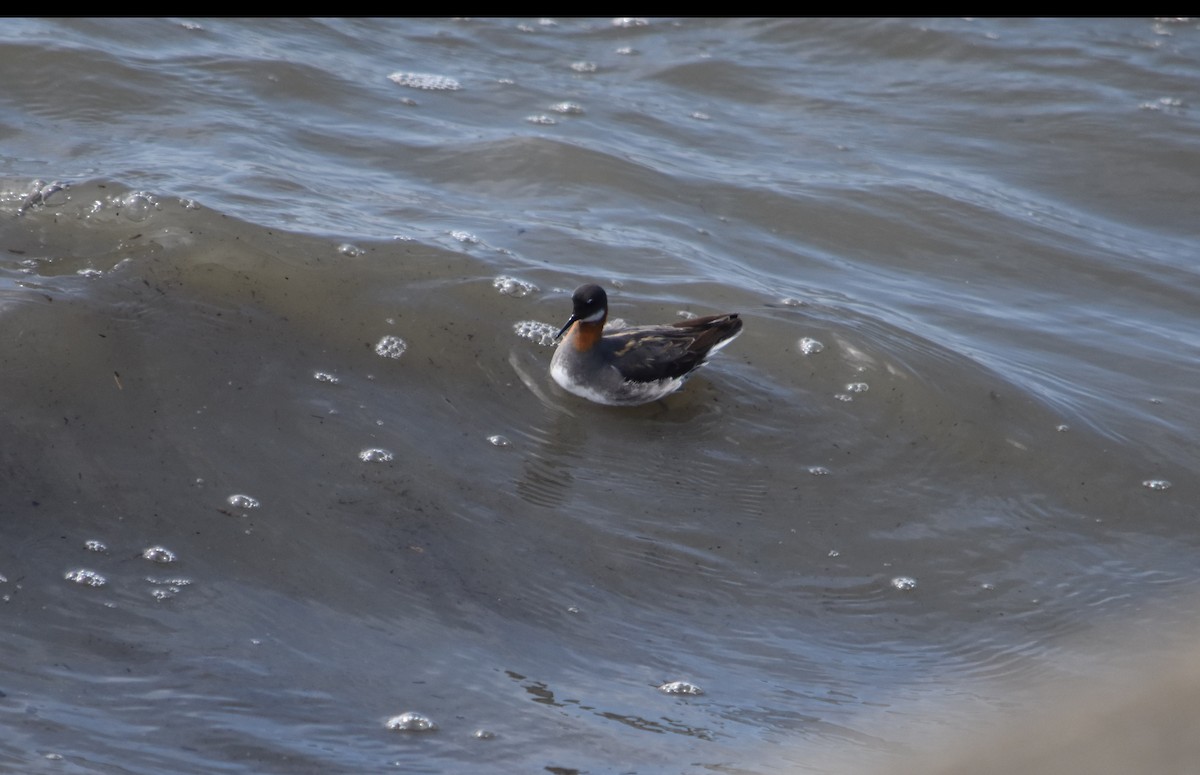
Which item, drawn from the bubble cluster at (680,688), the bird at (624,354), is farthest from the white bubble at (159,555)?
the bird at (624,354)

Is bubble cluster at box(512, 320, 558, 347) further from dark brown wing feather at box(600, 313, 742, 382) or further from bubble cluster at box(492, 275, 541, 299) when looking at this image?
dark brown wing feather at box(600, 313, 742, 382)

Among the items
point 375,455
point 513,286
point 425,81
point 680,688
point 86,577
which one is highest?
point 425,81

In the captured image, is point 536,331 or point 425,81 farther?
point 425,81

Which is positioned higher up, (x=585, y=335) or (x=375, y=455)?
(x=585, y=335)

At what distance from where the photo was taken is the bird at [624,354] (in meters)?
7.37

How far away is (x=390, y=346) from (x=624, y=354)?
145cm

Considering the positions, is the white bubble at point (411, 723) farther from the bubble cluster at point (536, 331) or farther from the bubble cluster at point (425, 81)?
the bubble cluster at point (425, 81)

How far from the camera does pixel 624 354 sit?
7.41 m

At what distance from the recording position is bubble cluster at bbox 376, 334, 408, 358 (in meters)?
7.39

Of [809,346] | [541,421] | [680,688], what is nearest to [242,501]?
[541,421]

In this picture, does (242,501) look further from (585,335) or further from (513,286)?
(513,286)

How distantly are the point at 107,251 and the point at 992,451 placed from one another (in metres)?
5.59

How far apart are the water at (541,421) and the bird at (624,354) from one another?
0.19m
